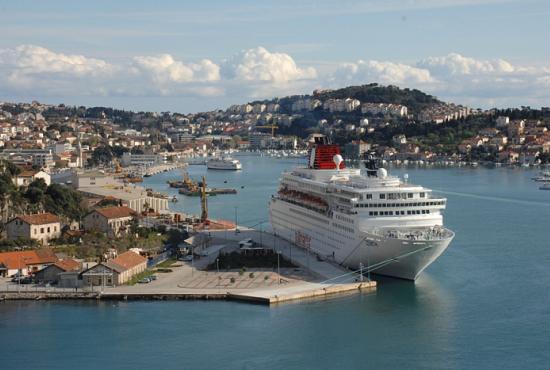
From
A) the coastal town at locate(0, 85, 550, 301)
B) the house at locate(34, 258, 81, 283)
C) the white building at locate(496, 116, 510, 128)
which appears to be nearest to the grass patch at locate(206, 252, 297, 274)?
the coastal town at locate(0, 85, 550, 301)

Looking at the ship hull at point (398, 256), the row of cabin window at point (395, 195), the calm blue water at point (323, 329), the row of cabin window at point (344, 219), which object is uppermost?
the row of cabin window at point (395, 195)

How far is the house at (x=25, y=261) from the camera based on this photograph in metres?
22.4

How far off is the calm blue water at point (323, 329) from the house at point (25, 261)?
252 centimetres

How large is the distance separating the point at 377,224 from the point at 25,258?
27.6 ft

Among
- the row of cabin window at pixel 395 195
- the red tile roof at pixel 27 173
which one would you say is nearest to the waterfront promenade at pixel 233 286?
the row of cabin window at pixel 395 195

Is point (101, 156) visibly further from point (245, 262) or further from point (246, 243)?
point (245, 262)

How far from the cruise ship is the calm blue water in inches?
25.8

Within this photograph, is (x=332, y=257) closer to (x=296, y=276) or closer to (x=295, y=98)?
(x=296, y=276)

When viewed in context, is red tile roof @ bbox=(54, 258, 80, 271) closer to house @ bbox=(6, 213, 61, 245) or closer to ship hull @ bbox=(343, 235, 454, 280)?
house @ bbox=(6, 213, 61, 245)

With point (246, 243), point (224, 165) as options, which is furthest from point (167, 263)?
point (224, 165)

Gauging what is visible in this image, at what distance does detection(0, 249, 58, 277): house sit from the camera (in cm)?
2238

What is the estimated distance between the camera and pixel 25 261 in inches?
891

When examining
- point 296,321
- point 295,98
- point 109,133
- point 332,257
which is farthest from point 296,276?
point 295,98

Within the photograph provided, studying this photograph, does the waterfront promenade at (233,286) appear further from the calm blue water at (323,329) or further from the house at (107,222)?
the house at (107,222)
